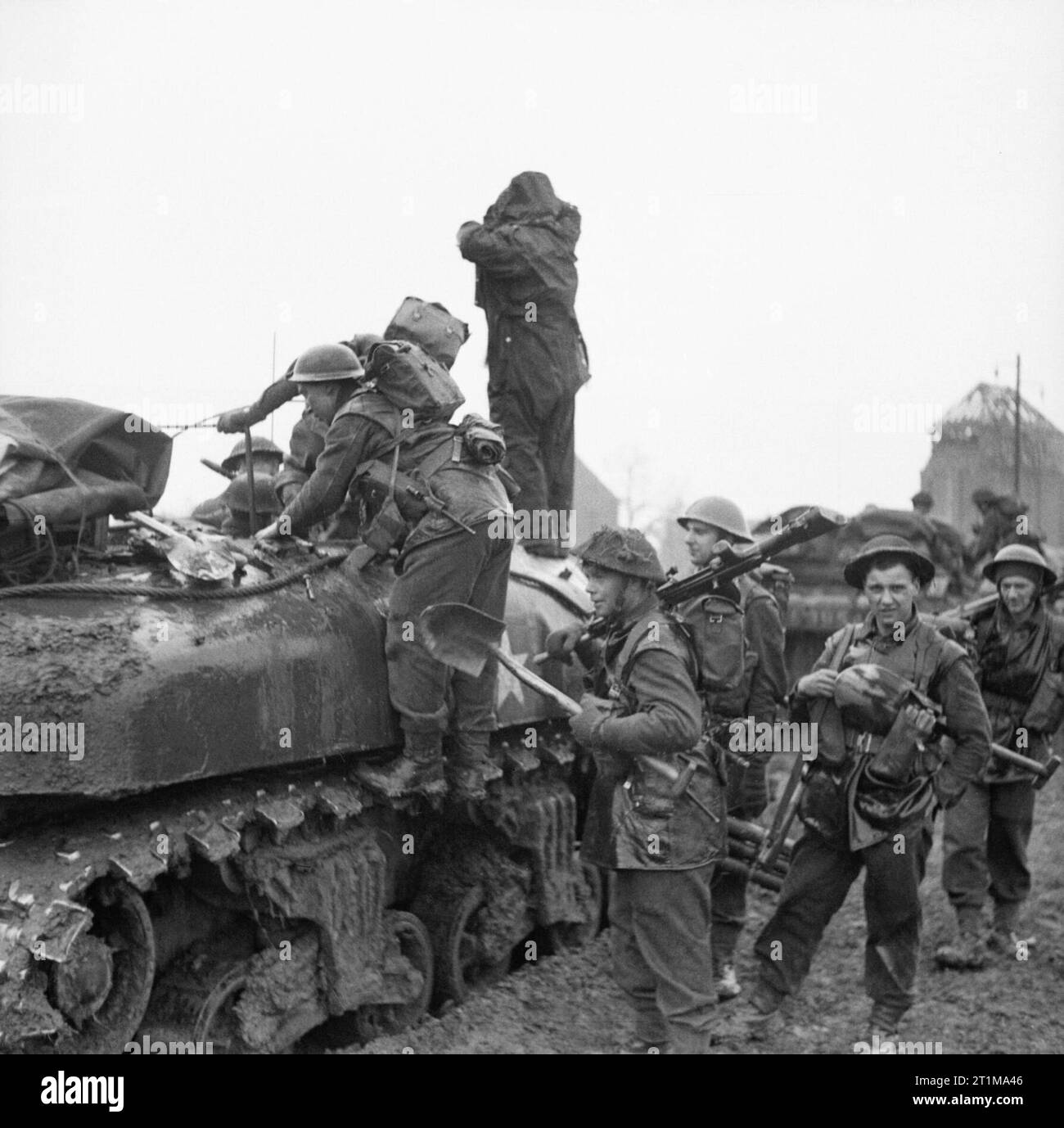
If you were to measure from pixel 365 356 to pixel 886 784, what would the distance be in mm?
3346

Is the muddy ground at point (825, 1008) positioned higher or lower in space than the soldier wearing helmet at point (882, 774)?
lower

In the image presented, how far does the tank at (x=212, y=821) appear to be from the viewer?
177 inches

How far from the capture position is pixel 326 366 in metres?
6.48

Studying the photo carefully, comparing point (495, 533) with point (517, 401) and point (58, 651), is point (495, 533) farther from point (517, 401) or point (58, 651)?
point (517, 401)

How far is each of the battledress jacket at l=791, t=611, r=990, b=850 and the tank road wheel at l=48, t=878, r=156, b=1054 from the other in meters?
2.80

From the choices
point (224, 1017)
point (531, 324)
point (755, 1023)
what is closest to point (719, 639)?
point (755, 1023)

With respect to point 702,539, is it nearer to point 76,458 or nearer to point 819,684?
point 819,684

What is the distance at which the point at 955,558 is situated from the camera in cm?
1630

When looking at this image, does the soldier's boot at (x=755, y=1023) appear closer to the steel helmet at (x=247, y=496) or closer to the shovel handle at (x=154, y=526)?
the shovel handle at (x=154, y=526)

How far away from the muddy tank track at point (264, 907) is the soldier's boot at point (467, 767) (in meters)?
0.22

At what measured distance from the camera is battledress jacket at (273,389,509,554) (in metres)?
6.05

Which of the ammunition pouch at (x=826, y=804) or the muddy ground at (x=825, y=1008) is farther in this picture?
the muddy ground at (x=825, y=1008)

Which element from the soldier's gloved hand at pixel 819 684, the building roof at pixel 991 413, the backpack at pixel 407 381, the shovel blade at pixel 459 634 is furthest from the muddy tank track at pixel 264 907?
the building roof at pixel 991 413
